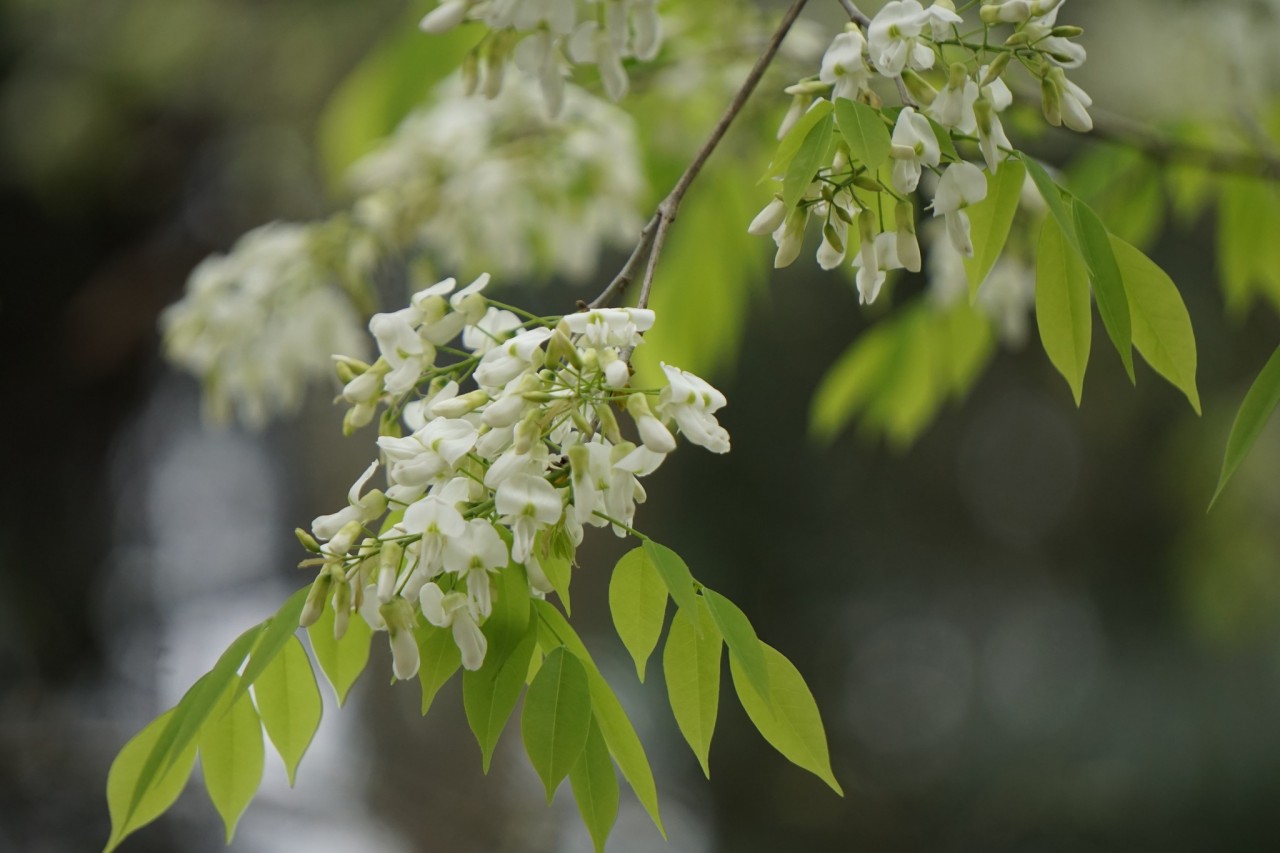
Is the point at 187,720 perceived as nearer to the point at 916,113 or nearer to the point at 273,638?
the point at 273,638

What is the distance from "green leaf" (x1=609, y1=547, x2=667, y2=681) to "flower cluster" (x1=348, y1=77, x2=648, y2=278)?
86 centimetres

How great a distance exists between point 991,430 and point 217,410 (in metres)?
3.09

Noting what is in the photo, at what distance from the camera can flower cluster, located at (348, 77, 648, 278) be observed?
1367mm

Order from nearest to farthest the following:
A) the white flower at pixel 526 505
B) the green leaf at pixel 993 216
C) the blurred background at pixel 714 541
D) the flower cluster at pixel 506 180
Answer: the white flower at pixel 526 505, the green leaf at pixel 993 216, the flower cluster at pixel 506 180, the blurred background at pixel 714 541

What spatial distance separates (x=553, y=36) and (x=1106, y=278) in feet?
1.01

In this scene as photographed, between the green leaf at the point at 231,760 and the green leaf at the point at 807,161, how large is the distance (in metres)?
0.35

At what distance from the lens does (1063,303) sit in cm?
59

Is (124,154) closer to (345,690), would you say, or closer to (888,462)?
(888,462)

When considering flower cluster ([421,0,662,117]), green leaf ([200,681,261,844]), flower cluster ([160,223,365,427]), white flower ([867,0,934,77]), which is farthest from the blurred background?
white flower ([867,0,934,77])

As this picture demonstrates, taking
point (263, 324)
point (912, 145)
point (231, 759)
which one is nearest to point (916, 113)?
point (912, 145)

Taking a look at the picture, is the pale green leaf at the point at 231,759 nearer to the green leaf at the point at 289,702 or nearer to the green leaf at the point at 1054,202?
the green leaf at the point at 289,702

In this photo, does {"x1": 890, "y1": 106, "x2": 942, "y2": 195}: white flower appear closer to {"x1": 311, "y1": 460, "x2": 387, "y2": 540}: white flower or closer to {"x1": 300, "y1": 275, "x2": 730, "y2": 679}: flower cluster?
{"x1": 300, "y1": 275, "x2": 730, "y2": 679}: flower cluster

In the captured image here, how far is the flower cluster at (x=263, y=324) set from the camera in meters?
1.39

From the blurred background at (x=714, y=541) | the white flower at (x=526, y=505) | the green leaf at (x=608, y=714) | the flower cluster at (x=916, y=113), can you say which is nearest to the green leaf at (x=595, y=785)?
the green leaf at (x=608, y=714)
